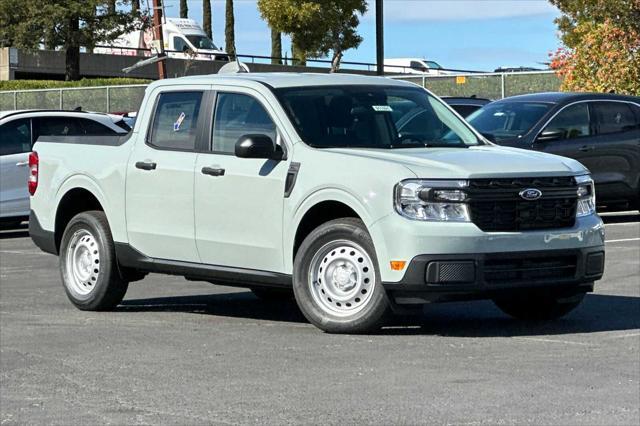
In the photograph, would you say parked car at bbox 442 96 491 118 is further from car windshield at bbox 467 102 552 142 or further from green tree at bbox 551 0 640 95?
green tree at bbox 551 0 640 95

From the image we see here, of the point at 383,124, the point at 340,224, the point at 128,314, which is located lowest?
the point at 128,314

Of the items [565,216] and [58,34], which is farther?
[58,34]

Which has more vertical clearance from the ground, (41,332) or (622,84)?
(622,84)

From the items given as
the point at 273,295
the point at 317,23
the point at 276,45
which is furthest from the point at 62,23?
the point at 273,295

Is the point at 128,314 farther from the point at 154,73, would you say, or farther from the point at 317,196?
→ the point at 154,73

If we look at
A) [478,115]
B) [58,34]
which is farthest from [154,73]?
[478,115]

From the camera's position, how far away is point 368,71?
75188 millimetres

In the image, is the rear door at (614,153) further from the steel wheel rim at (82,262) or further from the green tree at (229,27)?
the green tree at (229,27)

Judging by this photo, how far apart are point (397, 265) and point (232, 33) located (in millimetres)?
82791

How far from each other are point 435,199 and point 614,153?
421 inches

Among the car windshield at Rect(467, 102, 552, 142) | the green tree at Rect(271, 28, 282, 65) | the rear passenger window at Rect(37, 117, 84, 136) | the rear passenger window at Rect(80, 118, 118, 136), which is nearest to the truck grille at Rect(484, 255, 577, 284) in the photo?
the car windshield at Rect(467, 102, 552, 142)

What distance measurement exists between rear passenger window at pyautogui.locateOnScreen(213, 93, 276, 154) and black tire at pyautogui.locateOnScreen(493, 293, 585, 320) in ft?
6.84

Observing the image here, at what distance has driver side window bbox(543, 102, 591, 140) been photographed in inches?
747

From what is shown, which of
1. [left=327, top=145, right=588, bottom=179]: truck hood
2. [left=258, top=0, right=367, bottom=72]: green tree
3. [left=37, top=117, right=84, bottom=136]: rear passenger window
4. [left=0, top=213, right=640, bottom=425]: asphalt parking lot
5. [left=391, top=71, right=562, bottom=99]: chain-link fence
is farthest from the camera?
[left=258, top=0, right=367, bottom=72]: green tree
